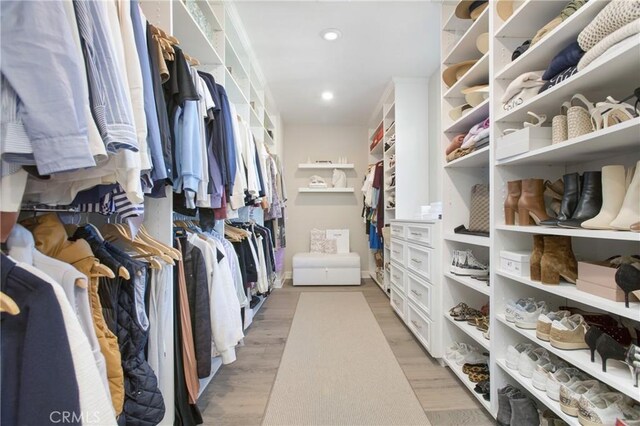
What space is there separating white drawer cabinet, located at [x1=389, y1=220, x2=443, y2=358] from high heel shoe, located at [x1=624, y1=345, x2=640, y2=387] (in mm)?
1097

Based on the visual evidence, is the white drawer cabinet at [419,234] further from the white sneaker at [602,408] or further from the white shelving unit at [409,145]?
the white sneaker at [602,408]

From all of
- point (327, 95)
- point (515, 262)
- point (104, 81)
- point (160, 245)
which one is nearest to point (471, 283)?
point (515, 262)

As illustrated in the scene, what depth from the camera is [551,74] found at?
1.19 meters

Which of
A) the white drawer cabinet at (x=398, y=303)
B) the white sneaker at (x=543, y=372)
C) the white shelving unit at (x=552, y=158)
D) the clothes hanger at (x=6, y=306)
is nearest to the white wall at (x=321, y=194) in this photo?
the white drawer cabinet at (x=398, y=303)

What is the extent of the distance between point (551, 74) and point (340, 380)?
5.96ft

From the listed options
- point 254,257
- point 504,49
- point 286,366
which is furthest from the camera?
point 254,257

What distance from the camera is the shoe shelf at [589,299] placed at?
840mm

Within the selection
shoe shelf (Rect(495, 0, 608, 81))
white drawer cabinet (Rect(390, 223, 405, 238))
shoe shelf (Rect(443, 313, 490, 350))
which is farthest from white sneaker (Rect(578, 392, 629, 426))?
white drawer cabinet (Rect(390, 223, 405, 238))

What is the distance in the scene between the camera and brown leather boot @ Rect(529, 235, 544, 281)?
1.21 meters

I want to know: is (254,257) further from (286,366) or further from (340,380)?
(340,380)

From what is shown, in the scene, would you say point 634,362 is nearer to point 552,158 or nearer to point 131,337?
point 552,158

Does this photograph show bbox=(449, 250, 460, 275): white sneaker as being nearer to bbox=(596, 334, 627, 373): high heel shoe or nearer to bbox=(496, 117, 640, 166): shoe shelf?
bbox=(496, 117, 640, 166): shoe shelf

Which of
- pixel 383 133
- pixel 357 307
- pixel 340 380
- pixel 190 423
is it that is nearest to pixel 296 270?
pixel 357 307

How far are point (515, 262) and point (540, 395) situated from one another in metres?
0.51
